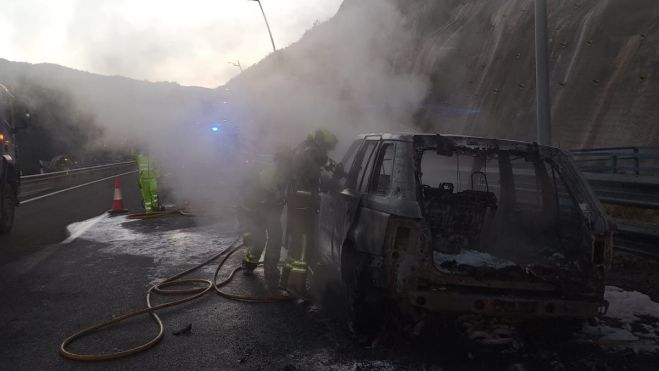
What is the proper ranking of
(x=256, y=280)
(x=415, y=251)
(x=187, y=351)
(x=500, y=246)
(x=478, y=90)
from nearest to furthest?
(x=415, y=251) → (x=187, y=351) → (x=500, y=246) → (x=256, y=280) → (x=478, y=90)

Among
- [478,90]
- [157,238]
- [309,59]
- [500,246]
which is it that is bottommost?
[157,238]

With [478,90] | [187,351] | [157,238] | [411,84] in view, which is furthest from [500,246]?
[411,84]

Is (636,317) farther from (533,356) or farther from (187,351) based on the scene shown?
(187,351)

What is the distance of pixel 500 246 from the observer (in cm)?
429

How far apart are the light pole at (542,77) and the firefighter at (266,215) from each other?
4430 millimetres

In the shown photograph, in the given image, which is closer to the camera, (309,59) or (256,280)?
(256,280)

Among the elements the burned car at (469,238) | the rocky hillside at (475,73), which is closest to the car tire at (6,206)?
the burned car at (469,238)

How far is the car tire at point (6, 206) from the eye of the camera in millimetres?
8578

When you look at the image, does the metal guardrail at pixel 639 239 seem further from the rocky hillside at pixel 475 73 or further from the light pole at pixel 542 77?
the rocky hillside at pixel 475 73

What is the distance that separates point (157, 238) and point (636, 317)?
649 centimetres

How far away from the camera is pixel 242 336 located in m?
4.10

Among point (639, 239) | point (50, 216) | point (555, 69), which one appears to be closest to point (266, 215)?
point (639, 239)

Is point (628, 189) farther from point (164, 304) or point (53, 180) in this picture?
point (53, 180)

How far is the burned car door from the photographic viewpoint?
433 centimetres
